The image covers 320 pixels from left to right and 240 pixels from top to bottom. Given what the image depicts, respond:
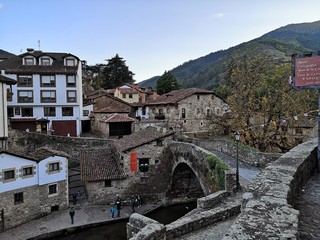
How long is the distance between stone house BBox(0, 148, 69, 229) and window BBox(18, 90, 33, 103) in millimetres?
15918

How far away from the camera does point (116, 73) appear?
238 ft

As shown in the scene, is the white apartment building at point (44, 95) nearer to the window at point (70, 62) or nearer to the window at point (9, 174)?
the window at point (70, 62)

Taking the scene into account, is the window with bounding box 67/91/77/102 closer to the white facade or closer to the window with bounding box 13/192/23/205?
the white facade

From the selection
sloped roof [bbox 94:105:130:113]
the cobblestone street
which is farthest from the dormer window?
the cobblestone street

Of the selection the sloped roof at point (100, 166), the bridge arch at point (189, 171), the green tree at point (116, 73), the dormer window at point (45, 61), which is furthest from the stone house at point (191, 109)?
the green tree at point (116, 73)

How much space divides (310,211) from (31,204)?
72.8 ft

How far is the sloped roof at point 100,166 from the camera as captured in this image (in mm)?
24875

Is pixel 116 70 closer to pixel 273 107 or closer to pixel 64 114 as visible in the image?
pixel 64 114

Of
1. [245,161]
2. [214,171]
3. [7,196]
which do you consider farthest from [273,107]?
[7,196]

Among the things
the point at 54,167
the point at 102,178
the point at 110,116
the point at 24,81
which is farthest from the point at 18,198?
the point at 24,81

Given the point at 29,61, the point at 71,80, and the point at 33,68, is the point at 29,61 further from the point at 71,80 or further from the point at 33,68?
the point at 71,80

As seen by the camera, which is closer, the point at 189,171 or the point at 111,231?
the point at 111,231

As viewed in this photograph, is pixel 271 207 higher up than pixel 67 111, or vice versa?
pixel 67 111

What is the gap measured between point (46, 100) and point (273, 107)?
100ft
